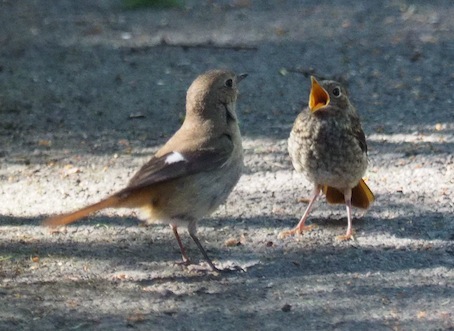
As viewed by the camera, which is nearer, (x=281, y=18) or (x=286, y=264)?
(x=286, y=264)

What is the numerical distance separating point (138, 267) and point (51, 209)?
135 centimetres

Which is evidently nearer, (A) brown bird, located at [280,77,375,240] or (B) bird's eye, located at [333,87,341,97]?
(A) brown bird, located at [280,77,375,240]

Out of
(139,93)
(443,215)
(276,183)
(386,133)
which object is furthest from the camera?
→ (139,93)

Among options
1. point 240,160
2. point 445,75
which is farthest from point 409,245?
point 445,75

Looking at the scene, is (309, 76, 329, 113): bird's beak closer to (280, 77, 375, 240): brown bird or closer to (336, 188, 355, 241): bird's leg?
(280, 77, 375, 240): brown bird

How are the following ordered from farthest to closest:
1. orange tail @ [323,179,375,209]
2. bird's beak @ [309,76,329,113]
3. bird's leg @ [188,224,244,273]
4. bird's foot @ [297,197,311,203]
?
bird's foot @ [297,197,311,203]
orange tail @ [323,179,375,209]
bird's beak @ [309,76,329,113]
bird's leg @ [188,224,244,273]

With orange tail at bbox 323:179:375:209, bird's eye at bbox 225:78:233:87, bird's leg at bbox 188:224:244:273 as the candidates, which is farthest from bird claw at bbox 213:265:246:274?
bird's eye at bbox 225:78:233:87

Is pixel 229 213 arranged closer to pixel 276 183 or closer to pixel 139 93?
pixel 276 183

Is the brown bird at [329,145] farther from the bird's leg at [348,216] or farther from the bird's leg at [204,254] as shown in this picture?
the bird's leg at [204,254]

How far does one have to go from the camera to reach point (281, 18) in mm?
13258

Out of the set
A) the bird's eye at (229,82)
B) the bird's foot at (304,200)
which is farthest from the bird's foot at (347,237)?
the bird's eye at (229,82)

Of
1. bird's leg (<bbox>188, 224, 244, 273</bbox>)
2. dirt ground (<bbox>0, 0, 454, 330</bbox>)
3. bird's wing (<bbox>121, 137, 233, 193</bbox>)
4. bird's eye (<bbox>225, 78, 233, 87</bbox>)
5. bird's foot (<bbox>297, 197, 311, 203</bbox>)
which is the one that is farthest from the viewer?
bird's foot (<bbox>297, 197, 311, 203</bbox>)

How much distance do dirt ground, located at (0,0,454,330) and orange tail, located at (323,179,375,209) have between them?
0.45ft

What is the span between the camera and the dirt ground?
600 cm
